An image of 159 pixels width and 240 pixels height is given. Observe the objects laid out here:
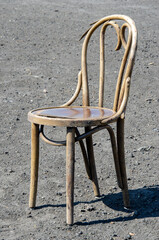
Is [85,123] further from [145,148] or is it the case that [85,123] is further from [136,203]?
[145,148]

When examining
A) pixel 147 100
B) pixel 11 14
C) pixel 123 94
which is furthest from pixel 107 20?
pixel 11 14

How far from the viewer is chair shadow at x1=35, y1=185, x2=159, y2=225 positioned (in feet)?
9.26

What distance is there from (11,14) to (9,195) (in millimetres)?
5591

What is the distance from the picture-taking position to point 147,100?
17.2 ft

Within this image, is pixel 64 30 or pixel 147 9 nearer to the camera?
pixel 64 30

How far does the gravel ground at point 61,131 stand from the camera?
276 centimetres

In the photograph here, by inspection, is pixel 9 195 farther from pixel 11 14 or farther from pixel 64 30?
pixel 11 14

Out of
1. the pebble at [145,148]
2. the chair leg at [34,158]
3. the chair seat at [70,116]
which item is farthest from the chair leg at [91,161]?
the pebble at [145,148]

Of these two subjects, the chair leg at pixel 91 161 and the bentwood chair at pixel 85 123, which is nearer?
the bentwood chair at pixel 85 123

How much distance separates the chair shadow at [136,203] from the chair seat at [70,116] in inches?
26.1

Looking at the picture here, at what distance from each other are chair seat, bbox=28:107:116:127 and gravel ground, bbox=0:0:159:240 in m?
0.67

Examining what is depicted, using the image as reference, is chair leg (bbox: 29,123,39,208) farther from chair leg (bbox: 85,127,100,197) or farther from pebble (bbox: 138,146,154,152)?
pebble (bbox: 138,146,154,152)

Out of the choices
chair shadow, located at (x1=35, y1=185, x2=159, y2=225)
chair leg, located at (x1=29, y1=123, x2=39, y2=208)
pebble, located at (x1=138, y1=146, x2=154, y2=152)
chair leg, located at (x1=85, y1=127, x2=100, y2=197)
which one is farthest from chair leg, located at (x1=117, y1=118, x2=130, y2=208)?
pebble, located at (x1=138, y1=146, x2=154, y2=152)

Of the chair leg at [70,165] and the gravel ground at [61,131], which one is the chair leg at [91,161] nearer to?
the gravel ground at [61,131]
